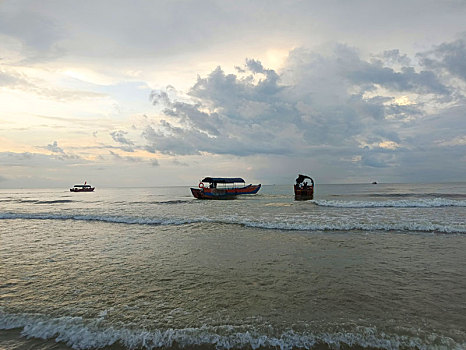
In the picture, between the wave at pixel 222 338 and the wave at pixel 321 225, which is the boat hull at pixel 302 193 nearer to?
the wave at pixel 321 225

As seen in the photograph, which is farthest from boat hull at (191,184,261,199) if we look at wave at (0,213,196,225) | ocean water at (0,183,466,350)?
ocean water at (0,183,466,350)

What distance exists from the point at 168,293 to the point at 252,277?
2.54 metres

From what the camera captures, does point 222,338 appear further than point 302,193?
No

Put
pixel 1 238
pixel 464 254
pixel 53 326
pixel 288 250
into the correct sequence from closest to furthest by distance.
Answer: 1. pixel 53 326
2. pixel 464 254
3. pixel 288 250
4. pixel 1 238

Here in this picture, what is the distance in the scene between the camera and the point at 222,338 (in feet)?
15.5

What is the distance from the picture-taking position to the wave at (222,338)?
4.51 metres

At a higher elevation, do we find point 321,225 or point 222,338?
point 321,225

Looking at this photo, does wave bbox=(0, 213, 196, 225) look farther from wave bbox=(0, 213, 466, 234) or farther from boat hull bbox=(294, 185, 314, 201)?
boat hull bbox=(294, 185, 314, 201)

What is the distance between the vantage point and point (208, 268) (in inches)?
349

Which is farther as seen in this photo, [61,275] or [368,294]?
[61,275]

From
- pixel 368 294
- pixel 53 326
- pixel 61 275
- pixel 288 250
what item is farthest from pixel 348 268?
pixel 61 275

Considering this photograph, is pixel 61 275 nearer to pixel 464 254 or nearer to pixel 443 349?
pixel 443 349

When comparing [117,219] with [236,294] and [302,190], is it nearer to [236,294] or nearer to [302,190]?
[236,294]

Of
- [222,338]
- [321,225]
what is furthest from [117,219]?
[222,338]
